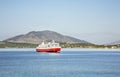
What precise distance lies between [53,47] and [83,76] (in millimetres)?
129154

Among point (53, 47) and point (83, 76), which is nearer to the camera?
point (83, 76)

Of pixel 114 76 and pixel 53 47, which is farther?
pixel 53 47

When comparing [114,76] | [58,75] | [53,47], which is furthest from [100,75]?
[53,47]

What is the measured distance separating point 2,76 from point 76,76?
39.9ft

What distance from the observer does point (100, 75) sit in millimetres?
60562

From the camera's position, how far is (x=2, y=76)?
5822cm

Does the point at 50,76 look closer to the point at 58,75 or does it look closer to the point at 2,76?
the point at 58,75

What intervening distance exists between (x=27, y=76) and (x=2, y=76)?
166 inches

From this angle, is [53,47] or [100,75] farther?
[53,47]

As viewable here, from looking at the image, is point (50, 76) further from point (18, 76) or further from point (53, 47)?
point (53, 47)

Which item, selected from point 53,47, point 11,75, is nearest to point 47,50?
point 53,47

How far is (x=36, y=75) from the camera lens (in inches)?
2331

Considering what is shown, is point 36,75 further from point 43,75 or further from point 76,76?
point 76,76

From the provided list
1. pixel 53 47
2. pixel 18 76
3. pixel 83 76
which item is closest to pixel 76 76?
pixel 83 76
